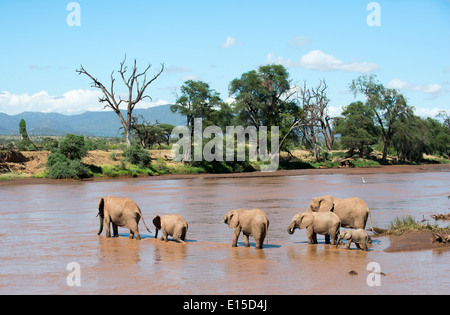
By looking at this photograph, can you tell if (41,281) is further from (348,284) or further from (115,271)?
(348,284)

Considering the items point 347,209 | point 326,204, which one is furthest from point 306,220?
point 347,209

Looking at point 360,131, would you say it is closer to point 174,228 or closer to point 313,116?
point 313,116

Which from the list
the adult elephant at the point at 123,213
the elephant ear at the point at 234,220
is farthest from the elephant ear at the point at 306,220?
the adult elephant at the point at 123,213

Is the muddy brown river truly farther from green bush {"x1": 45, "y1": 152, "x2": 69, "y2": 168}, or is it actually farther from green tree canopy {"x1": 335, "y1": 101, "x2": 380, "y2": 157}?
green tree canopy {"x1": 335, "y1": 101, "x2": 380, "y2": 157}

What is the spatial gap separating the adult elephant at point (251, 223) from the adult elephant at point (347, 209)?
7.19ft

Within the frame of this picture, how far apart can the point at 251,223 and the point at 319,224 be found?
5.68 feet

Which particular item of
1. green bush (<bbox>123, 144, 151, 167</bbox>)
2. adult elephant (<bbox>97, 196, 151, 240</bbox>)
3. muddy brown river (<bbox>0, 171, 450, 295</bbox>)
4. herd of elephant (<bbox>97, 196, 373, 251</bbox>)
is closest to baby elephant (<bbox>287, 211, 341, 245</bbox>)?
herd of elephant (<bbox>97, 196, 373, 251</bbox>)

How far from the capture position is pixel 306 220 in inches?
493

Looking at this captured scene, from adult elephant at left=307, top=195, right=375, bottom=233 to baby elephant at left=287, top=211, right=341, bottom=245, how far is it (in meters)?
1.11
